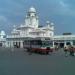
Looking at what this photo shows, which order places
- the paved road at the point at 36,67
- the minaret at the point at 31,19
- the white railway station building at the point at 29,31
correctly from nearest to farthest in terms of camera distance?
the paved road at the point at 36,67, the white railway station building at the point at 29,31, the minaret at the point at 31,19

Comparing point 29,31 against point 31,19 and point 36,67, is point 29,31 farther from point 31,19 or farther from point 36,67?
point 36,67

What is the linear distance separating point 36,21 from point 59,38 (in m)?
21.9

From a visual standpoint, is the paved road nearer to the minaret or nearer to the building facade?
the building facade

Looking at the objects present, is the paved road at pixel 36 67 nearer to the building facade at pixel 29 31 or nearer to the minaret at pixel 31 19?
the building facade at pixel 29 31

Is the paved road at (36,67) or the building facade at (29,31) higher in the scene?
the building facade at (29,31)

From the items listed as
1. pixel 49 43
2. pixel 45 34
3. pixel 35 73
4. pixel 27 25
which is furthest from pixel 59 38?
pixel 35 73

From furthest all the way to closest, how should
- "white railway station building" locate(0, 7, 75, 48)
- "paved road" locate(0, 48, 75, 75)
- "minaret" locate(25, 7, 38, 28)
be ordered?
"minaret" locate(25, 7, 38, 28), "white railway station building" locate(0, 7, 75, 48), "paved road" locate(0, 48, 75, 75)

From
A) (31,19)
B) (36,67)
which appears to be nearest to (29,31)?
(31,19)

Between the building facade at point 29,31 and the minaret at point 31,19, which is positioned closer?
the building facade at point 29,31

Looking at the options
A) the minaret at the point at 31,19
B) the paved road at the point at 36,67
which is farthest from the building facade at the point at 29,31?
the paved road at the point at 36,67

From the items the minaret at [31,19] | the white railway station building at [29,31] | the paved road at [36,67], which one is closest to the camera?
the paved road at [36,67]

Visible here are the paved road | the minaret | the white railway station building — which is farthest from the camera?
the minaret

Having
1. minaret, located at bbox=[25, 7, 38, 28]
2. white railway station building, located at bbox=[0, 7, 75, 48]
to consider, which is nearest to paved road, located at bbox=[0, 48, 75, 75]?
white railway station building, located at bbox=[0, 7, 75, 48]

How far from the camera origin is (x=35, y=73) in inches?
523
